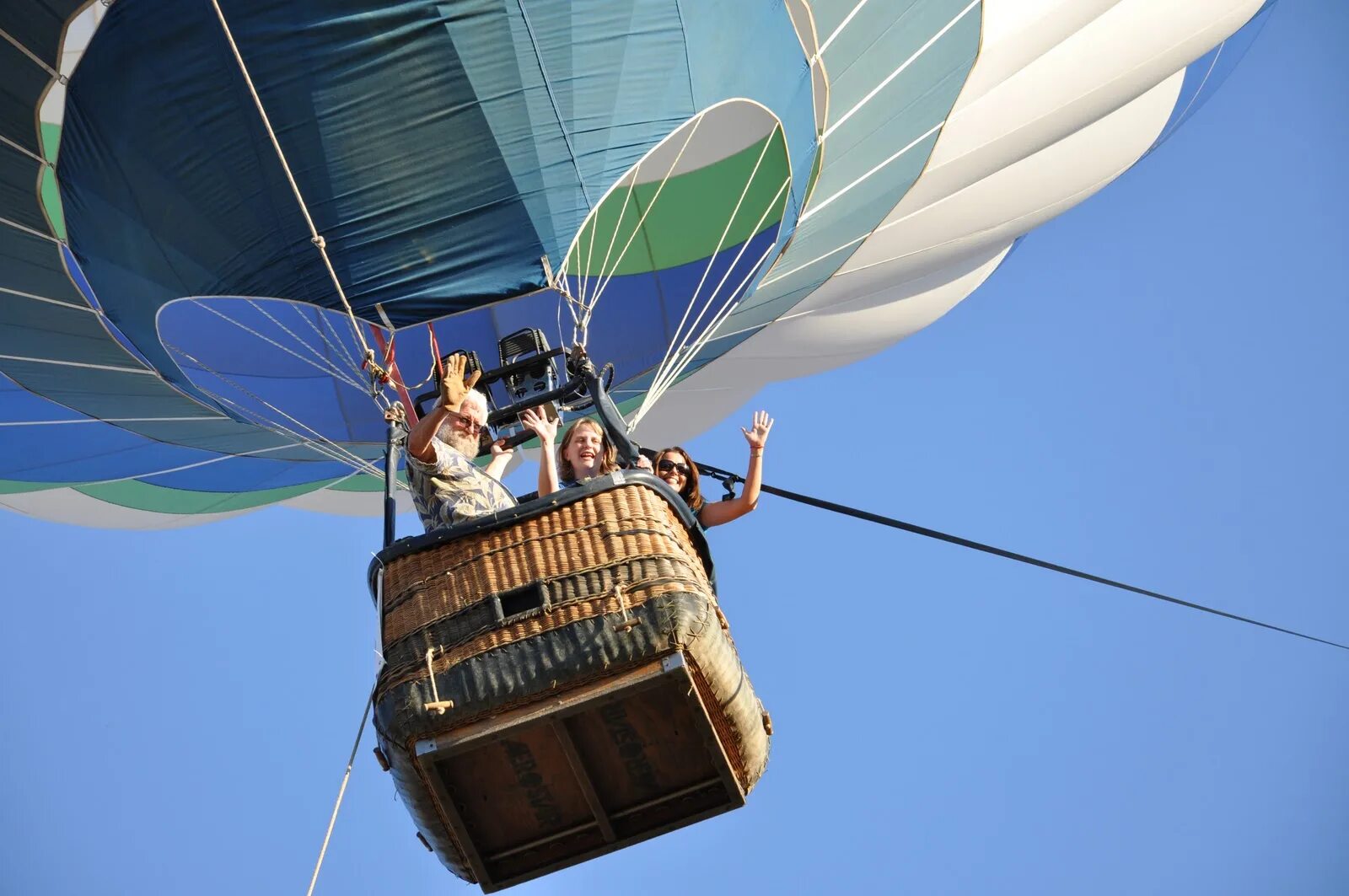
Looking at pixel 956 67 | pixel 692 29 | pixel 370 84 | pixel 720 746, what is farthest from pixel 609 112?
pixel 720 746

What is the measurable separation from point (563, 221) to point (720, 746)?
1.71 meters

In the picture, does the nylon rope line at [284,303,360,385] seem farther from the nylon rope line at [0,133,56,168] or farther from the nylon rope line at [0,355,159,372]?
→ the nylon rope line at [0,133,56,168]

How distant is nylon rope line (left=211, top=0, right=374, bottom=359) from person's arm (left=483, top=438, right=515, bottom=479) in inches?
15.2

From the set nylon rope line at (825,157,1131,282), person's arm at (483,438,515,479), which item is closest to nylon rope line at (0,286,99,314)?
person's arm at (483,438,515,479)

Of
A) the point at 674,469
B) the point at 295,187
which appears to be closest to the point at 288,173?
the point at 295,187

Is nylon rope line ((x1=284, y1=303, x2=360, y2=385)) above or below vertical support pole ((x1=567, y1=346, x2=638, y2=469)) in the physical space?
above

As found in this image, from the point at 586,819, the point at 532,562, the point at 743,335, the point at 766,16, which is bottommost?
the point at 586,819

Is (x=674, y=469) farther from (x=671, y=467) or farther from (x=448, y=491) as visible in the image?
(x=448, y=491)

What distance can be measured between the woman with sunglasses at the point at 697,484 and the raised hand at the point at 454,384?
597mm

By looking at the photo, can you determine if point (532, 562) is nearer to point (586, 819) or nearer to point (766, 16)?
point (586, 819)

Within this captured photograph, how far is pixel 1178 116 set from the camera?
683 cm

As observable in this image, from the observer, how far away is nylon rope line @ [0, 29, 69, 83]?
4230 mm

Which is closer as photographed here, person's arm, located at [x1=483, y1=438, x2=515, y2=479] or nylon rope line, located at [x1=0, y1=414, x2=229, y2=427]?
person's arm, located at [x1=483, y1=438, x2=515, y2=479]

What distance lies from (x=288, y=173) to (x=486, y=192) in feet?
1.70
